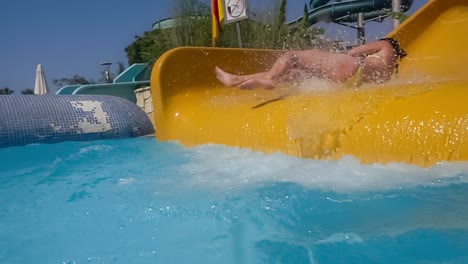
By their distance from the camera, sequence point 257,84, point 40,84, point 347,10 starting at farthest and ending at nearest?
point 347,10 → point 40,84 → point 257,84

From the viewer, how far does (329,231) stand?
54.1 inches

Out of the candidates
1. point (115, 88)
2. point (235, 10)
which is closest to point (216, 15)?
point (235, 10)

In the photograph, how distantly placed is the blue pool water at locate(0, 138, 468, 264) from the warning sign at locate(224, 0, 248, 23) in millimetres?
3784

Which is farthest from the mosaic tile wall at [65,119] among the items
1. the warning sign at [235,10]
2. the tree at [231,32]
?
the tree at [231,32]

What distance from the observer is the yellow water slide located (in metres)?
1.88

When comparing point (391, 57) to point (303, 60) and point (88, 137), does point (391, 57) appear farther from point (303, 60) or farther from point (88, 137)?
point (88, 137)

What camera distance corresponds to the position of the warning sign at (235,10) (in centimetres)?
579

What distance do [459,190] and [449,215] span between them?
0.75 ft

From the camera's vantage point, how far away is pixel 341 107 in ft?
7.58

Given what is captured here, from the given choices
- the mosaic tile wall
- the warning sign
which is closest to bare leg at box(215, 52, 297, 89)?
the mosaic tile wall

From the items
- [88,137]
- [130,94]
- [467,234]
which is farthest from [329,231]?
Answer: [130,94]

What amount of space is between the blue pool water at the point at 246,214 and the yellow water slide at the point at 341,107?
0.10m

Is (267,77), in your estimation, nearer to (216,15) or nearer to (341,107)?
(341,107)

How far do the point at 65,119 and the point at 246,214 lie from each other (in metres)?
3.62
